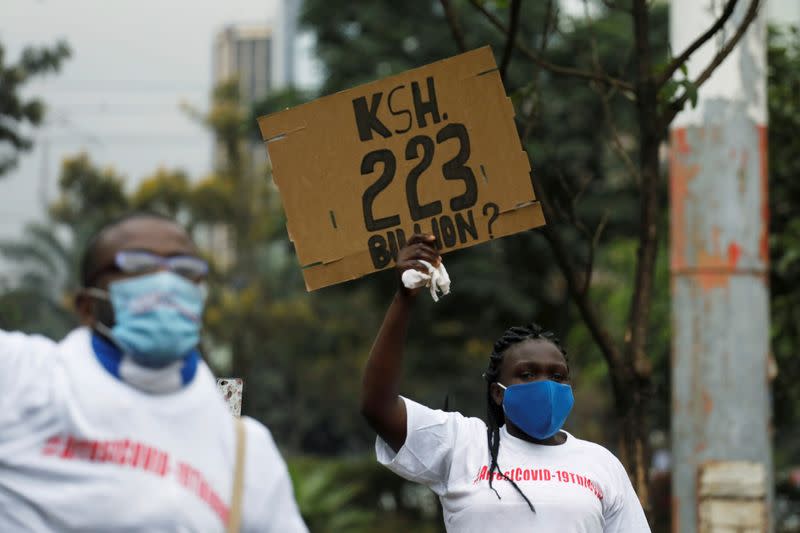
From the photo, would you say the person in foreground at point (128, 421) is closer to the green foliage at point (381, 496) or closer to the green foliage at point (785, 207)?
the green foliage at point (785, 207)

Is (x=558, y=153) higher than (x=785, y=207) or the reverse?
higher

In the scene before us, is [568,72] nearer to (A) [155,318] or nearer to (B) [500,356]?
(B) [500,356]

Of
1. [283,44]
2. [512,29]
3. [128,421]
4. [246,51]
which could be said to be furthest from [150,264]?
[246,51]

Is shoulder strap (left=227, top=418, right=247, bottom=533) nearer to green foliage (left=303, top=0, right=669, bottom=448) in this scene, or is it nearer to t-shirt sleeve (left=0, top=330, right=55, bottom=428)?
t-shirt sleeve (left=0, top=330, right=55, bottom=428)

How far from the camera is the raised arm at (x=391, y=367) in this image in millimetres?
3492

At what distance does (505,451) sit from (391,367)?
0.52m

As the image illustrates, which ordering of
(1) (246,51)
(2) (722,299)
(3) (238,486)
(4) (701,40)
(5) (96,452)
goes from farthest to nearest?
(1) (246,51)
(2) (722,299)
(4) (701,40)
(3) (238,486)
(5) (96,452)

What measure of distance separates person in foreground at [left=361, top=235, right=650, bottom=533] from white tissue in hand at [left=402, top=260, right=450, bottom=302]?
0.03m

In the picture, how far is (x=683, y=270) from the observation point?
6422 millimetres

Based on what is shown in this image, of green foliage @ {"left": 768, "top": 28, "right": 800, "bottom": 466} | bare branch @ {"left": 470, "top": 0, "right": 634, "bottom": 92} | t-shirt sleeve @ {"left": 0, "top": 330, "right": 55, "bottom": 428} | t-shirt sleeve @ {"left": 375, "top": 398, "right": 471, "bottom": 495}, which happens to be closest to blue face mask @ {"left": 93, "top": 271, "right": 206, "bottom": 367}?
t-shirt sleeve @ {"left": 0, "top": 330, "right": 55, "bottom": 428}

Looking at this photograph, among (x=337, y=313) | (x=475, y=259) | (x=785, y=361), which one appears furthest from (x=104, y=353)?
(x=337, y=313)

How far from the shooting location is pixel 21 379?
2.43 meters

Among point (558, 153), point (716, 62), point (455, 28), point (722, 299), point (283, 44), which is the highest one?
point (283, 44)

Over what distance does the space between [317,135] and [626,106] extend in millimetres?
15306
